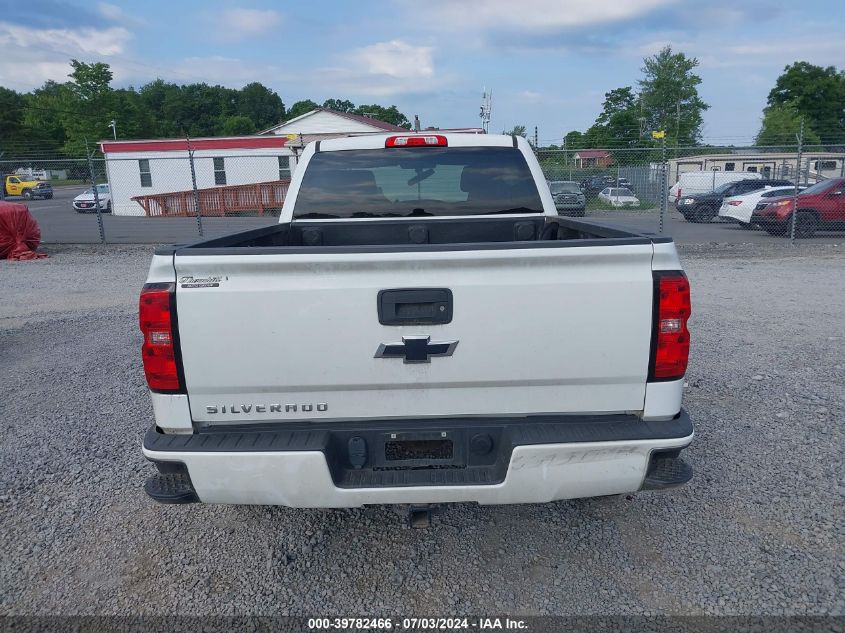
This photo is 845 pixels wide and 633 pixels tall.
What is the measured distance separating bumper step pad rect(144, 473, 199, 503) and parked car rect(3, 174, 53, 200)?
45952mm

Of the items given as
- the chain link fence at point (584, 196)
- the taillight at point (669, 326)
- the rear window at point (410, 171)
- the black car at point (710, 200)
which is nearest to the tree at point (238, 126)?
the chain link fence at point (584, 196)

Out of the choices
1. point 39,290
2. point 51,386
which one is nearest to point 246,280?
point 51,386

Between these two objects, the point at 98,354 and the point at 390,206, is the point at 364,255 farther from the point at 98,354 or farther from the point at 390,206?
the point at 98,354

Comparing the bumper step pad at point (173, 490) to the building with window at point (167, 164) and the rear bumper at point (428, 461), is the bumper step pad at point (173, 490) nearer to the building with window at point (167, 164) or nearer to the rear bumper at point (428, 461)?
the rear bumper at point (428, 461)

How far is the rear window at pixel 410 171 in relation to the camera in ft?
14.2

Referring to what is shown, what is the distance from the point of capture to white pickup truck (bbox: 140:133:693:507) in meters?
2.44

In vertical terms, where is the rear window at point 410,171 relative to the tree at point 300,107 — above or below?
below

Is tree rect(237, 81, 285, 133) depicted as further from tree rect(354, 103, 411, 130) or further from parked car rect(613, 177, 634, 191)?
parked car rect(613, 177, 634, 191)

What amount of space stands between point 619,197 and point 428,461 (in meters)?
19.5

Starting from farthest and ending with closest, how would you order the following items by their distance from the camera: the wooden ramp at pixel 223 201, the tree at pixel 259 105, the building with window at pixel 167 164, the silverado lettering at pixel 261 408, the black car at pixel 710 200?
the tree at pixel 259 105 → the building with window at pixel 167 164 → the wooden ramp at pixel 223 201 → the black car at pixel 710 200 → the silverado lettering at pixel 261 408

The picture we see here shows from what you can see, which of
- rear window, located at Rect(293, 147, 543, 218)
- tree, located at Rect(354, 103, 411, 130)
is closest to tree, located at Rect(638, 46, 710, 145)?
tree, located at Rect(354, 103, 411, 130)

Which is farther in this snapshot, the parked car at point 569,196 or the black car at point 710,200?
the black car at point 710,200

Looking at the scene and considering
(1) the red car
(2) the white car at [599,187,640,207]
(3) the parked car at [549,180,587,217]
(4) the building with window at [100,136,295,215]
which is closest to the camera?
(1) the red car

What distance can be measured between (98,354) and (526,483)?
5618mm
